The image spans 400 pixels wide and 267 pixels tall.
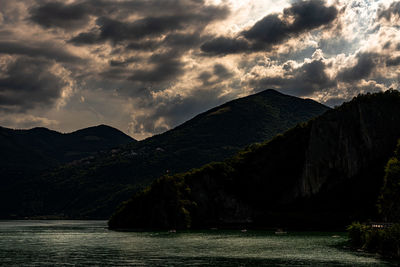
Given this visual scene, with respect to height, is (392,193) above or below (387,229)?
above

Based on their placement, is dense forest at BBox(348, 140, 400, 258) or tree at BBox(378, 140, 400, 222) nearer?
dense forest at BBox(348, 140, 400, 258)

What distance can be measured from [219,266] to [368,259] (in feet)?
86.4

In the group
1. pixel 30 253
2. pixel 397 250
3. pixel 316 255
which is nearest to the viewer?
pixel 397 250

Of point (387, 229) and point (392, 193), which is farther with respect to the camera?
point (392, 193)

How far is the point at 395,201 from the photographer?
4835 inches

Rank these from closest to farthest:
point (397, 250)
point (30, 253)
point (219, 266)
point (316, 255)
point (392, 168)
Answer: point (219, 266)
point (397, 250)
point (316, 255)
point (30, 253)
point (392, 168)

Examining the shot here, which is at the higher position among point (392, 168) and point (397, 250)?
point (392, 168)

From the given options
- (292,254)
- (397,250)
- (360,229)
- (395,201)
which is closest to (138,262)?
(292,254)

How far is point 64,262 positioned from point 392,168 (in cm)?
8158

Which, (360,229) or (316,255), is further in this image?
(360,229)

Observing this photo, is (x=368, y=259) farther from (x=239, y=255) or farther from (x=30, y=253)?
(x=30, y=253)

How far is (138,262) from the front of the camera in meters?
86.2

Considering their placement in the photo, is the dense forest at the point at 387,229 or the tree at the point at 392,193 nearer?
the dense forest at the point at 387,229

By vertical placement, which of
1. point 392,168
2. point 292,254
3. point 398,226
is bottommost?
point 292,254
